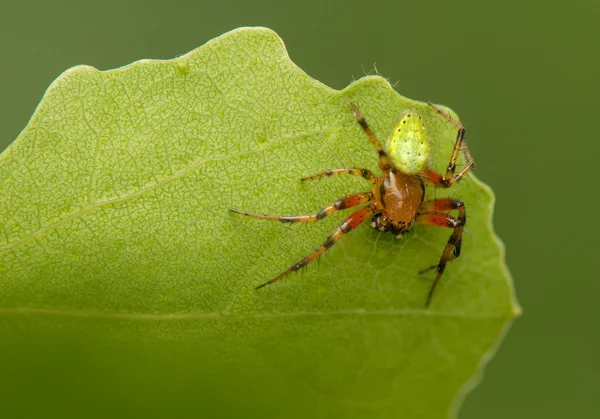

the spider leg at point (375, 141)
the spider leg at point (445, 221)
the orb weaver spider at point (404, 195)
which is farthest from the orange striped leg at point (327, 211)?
the spider leg at point (445, 221)

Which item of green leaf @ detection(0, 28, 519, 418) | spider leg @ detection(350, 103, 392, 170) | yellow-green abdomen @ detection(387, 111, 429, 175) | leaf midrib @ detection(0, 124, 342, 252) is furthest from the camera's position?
yellow-green abdomen @ detection(387, 111, 429, 175)

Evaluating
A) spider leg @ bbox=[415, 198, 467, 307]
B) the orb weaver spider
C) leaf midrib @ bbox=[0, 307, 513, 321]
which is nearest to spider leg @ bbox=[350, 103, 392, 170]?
the orb weaver spider

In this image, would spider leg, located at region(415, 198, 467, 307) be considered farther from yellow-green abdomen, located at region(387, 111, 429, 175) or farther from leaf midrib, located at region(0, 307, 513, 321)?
yellow-green abdomen, located at region(387, 111, 429, 175)

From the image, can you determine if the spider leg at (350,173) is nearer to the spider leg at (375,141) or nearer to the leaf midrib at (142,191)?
the spider leg at (375,141)

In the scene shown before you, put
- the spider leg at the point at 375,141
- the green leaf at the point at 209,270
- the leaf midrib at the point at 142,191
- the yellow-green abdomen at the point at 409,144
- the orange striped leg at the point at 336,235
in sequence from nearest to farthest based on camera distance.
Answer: the green leaf at the point at 209,270 < the leaf midrib at the point at 142,191 < the orange striped leg at the point at 336,235 < the spider leg at the point at 375,141 < the yellow-green abdomen at the point at 409,144

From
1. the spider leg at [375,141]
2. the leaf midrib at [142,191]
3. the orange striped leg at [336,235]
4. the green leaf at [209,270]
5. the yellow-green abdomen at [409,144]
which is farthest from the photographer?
the yellow-green abdomen at [409,144]

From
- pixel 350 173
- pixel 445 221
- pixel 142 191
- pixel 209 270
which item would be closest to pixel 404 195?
pixel 445 221

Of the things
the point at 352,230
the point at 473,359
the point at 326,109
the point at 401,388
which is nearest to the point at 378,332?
the point at 401,388

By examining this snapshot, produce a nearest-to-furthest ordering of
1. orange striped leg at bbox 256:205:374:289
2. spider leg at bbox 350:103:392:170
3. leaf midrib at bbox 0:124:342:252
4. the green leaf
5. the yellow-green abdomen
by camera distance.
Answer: the green leaf, leaf midrib at bbox 0:124:342:252, orange striped leg at bbox 256:205:374:289, spider leg at bbox 350:103:392:170, the yellow-green abdomen

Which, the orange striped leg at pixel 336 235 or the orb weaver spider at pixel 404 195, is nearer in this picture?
the orange striped leg at pixel 336 235

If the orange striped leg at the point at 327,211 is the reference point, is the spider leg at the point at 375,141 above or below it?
above
